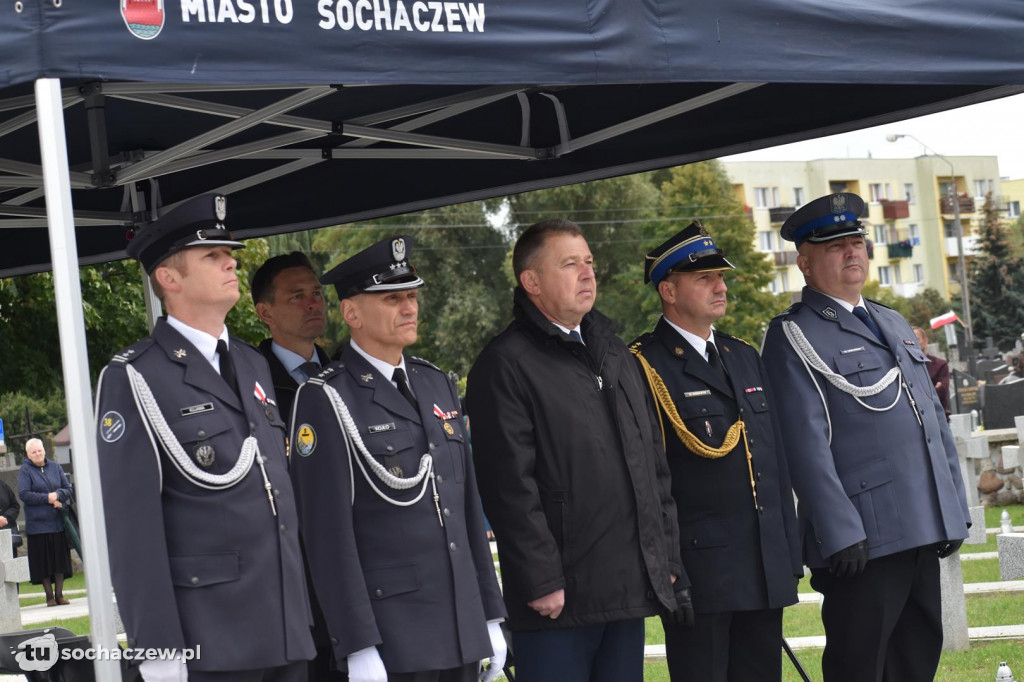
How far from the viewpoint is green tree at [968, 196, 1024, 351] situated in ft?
226

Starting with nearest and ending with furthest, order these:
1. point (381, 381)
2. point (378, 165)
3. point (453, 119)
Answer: point (381, 381) < point (453, 119) < point (378, 165)

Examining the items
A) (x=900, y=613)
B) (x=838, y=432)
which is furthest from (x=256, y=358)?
(x=900, y=613)

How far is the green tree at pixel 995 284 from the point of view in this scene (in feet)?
226

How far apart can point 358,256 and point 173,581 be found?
1.34 m

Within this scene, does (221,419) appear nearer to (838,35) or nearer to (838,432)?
(838,35)

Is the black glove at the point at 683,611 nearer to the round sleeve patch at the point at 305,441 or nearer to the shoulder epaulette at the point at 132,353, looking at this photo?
the round sleeve patch at the point at 305,441

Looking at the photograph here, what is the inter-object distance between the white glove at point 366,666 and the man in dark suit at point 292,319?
148cm

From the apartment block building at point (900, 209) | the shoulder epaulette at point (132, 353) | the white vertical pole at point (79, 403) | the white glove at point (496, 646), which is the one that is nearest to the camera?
the white vertical pole at point (79, 403)

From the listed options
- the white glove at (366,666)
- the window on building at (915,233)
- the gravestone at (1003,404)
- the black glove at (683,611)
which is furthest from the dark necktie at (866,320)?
the window on building at (915,233)

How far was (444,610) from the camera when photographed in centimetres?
414

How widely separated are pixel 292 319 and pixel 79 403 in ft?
7.19

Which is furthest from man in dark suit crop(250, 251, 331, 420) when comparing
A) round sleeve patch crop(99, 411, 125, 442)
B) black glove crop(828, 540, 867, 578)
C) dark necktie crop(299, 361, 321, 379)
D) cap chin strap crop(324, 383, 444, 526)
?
Answer: black glove crop(828, 540, 867, 578)

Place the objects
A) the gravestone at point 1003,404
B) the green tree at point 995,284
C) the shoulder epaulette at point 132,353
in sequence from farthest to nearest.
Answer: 1. the green tree at point 995,284
2. the gravestone at point 1003,404
3. the shoulder epaulette at point 132,353

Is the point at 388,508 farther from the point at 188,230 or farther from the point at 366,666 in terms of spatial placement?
the point at 188,230
